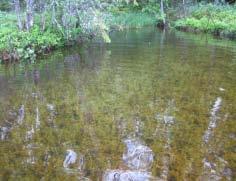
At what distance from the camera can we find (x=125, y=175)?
5.16m

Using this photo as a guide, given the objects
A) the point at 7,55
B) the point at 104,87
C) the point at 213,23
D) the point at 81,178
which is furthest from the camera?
the point at 213,23

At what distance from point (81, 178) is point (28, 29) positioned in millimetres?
10870

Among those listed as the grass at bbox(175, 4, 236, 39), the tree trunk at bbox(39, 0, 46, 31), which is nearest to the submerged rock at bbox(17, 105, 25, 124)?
the tree trunk at bbox(39, 0, 46, 31)

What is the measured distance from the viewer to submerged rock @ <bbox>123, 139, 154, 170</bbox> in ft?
17.9

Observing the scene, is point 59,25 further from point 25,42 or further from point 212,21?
point 212,21

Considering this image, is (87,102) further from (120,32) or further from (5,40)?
(120,32)

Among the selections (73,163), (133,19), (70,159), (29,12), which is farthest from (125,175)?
(133,19)

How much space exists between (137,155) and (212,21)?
18560 millimetres

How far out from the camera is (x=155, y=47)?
54.4ft

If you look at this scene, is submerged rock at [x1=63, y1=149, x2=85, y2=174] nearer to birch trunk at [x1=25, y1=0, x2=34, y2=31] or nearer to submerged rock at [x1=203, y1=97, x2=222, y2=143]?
submerged rock at [x1=203, y1=97, x2=222, y2=143]

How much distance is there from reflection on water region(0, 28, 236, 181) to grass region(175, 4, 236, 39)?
24.4 ft

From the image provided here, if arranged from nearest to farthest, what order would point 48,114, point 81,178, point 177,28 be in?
1. point 81,178
2. point 48,114
3. point 177,28

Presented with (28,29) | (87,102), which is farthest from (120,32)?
(87,102)

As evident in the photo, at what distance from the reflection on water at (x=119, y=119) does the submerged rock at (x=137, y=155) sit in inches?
0.6
